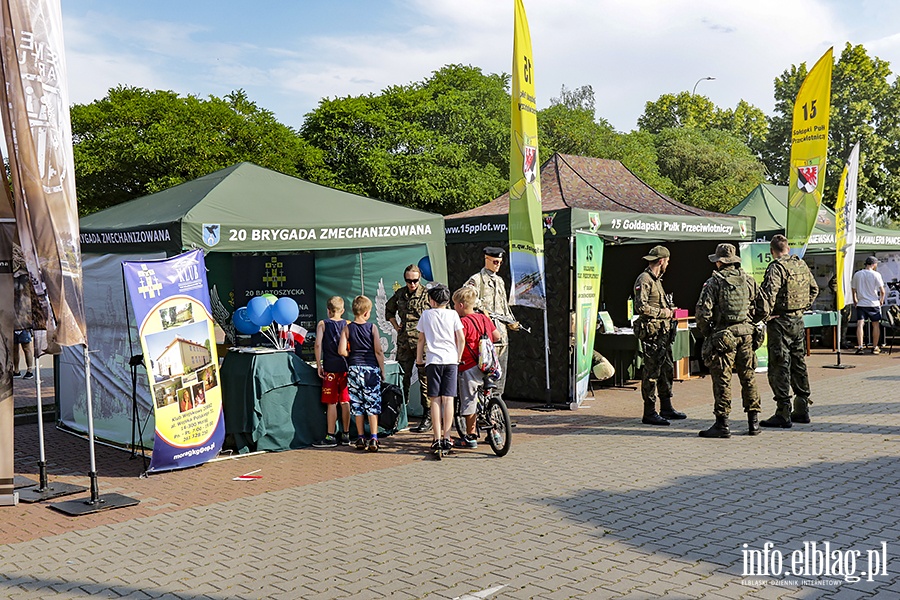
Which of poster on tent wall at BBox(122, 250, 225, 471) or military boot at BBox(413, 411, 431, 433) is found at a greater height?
poster on tent wall at BBox(122, 250, 225, 471)

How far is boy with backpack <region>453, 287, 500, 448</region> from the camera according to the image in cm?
827

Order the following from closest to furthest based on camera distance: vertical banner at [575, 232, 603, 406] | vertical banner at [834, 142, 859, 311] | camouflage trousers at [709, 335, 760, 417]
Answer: camouflage trousers at [709, 335, 760, 417] < vertical banner at [575, 232, 603, 406] < vertical banner at [834, 142, 859, 311]

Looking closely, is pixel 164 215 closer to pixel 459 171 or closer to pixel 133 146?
pixel 133 146

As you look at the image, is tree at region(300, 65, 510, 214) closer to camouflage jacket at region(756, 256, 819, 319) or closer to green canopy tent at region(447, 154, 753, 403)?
green canopy tent at region(447, 154, 753, 403)

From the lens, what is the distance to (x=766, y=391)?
477 inches

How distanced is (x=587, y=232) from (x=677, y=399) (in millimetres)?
2613

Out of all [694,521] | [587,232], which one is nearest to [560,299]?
[587,232]

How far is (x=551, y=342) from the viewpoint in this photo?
11.3 metres

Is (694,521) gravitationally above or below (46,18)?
below

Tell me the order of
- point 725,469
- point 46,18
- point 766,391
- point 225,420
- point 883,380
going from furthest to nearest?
point 883,380 → point 766,391 → point 225,420 → point 725,469 → point 46,18

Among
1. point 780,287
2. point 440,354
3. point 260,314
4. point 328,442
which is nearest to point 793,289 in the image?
point 780,287

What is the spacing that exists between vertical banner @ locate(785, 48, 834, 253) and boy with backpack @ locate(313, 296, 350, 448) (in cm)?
701

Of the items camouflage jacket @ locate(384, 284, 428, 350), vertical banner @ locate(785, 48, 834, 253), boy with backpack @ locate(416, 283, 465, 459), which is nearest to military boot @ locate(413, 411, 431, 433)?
camouflage jacket @ locate(384, 284, 428, 350)

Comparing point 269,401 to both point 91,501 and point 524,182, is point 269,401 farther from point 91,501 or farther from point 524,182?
point 524,182
